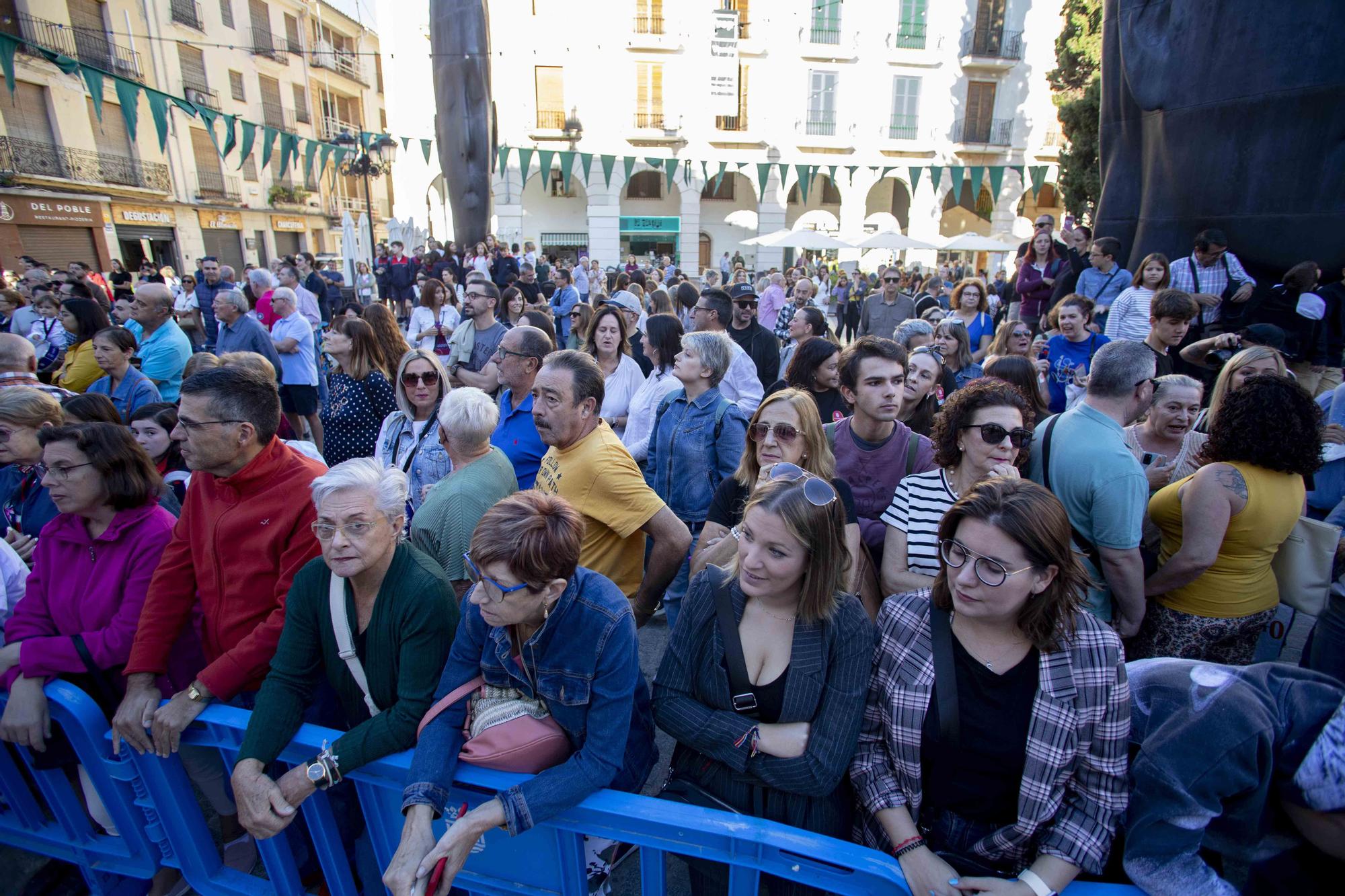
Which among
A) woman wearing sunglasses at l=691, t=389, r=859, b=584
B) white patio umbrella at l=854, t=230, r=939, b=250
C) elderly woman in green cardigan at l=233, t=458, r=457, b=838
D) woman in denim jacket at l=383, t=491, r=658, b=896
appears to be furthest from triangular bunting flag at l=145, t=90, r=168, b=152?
white patio umbrella at l=854, t=230, r=939, b=250

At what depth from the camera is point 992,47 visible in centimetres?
2528

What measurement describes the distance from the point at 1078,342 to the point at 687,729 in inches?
178

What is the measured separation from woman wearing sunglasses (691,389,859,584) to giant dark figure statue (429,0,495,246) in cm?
1395

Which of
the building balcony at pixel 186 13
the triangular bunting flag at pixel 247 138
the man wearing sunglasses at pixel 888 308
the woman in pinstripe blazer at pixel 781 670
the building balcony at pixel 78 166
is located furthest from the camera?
the building balcony at pixel 186 13

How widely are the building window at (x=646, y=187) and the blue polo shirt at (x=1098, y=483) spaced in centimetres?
2761

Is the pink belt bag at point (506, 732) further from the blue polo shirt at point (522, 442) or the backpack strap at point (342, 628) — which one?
the blue polo shirt at point (522, 442)

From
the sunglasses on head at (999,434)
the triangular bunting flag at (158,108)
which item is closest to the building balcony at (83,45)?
the triangular bunting flag at (158,108)

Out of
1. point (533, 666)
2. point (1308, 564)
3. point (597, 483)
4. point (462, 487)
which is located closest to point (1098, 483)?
point (1308, 564)

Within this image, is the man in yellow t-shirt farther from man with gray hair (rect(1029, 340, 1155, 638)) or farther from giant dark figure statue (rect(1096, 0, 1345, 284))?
giant dark figure statue (rect(1096, 0, 1345, 284))

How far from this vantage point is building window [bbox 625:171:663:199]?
91.1ft

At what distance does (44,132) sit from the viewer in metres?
18.2

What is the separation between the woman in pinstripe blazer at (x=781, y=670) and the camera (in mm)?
1670

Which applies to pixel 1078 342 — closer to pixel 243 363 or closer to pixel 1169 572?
pixel 1169 572

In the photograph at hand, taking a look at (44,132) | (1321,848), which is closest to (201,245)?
(44,132)
